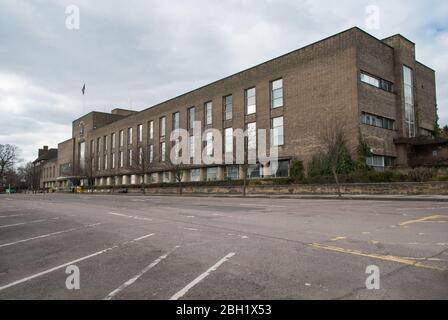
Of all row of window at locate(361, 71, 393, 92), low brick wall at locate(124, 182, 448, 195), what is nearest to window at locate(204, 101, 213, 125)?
low brick wall at locate(124, 182, 448, 195)

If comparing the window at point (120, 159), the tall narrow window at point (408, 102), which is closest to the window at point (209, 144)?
the tall narrow window at point (408, 102)

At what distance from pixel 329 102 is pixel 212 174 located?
1965 centimetres

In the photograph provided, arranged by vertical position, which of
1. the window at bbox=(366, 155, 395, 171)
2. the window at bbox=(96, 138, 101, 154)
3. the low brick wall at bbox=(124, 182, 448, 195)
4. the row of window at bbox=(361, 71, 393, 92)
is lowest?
the low brick wall at bbox=(124, 182, 448, 195)

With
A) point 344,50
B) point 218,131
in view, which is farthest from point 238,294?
point 218,131

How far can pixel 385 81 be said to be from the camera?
3772cm

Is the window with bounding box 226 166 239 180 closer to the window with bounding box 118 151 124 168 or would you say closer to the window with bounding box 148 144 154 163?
the window with bounding box 148 144 154 163

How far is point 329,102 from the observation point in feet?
115

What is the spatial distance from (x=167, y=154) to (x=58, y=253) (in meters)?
45.5

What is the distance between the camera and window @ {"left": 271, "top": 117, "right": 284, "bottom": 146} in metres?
39.8

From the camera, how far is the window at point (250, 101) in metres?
43.6

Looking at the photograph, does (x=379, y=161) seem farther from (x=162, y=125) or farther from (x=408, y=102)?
(x=162, y=125)

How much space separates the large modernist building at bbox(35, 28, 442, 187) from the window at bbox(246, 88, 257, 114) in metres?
0.13

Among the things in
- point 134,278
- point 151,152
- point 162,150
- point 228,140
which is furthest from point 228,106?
point 134,278
